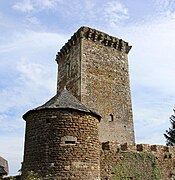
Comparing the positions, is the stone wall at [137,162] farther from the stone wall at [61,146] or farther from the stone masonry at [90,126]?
the stone wall at [61,146]

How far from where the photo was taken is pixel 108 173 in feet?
39.4

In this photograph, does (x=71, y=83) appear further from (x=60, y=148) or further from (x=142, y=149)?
(x=60, y=148)

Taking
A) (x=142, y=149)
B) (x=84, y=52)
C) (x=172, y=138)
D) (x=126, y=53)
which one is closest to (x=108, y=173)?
(x=142, y=149)

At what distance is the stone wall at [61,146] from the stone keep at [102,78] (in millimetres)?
6760

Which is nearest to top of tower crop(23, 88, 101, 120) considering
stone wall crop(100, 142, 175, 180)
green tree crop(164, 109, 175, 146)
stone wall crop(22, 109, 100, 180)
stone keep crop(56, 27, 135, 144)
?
stone wall crop(22, 109, 100, 180)

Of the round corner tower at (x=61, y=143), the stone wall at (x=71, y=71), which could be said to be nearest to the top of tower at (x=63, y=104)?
the round corner tower at (x=61, y=143)

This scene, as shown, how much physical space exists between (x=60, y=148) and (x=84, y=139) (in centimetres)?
95

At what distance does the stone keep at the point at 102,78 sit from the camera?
714 inches

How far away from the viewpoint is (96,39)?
2005 cm

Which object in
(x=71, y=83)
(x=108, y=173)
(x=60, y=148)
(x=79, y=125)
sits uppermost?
(x=71, y=83)

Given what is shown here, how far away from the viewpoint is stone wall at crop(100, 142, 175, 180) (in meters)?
12.2

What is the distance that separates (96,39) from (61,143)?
37.1ft

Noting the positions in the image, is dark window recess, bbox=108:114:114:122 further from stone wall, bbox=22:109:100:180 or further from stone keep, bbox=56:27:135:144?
stone wall, bbox=22:109:100:180

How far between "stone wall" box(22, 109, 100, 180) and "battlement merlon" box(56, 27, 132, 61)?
9.83 metres
